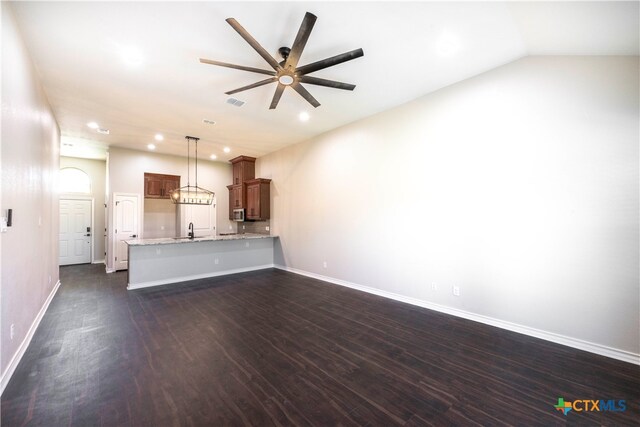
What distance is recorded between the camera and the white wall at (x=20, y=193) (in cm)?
213

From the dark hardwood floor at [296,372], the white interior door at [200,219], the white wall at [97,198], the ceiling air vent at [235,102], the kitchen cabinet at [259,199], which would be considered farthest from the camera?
the white wall at [97,198]

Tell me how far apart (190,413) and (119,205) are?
682 cm

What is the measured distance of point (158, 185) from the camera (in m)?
7.44

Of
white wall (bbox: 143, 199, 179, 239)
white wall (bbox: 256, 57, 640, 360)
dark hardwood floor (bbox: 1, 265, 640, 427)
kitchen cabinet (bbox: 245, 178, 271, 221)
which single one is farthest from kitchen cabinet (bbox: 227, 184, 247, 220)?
dark hardwood floor (bbox: 1, 265, 640, 427)

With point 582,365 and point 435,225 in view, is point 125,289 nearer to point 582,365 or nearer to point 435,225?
point 435,225

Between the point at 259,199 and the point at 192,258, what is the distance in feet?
7.57

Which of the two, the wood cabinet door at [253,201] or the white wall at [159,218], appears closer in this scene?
the wood cabinet door at [253,201]

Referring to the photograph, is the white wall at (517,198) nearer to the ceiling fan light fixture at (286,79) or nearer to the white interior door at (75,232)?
the ceiling fan light fixture at (286,79)

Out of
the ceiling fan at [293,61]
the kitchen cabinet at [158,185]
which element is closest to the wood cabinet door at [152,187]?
the kitchen cabinet at [158,185]

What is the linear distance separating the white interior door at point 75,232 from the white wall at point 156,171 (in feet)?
6.59

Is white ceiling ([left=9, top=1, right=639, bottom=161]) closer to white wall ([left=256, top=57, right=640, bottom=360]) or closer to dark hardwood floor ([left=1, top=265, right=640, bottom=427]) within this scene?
white wall ([left=256, top=57, right=640, bottom=360])

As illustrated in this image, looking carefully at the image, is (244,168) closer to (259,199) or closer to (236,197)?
(236,197)

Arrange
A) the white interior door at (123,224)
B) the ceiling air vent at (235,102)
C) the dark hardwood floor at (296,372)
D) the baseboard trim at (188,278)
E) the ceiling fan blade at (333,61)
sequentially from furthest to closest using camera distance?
the white interior door at (123,224) → the baseboard trim at (188,278) → the ceiling air vent at (235,102) → the ceiling fan blade at (333,61) → the dark hardwood floor at (296,372)

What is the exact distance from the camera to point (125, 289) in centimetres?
505
